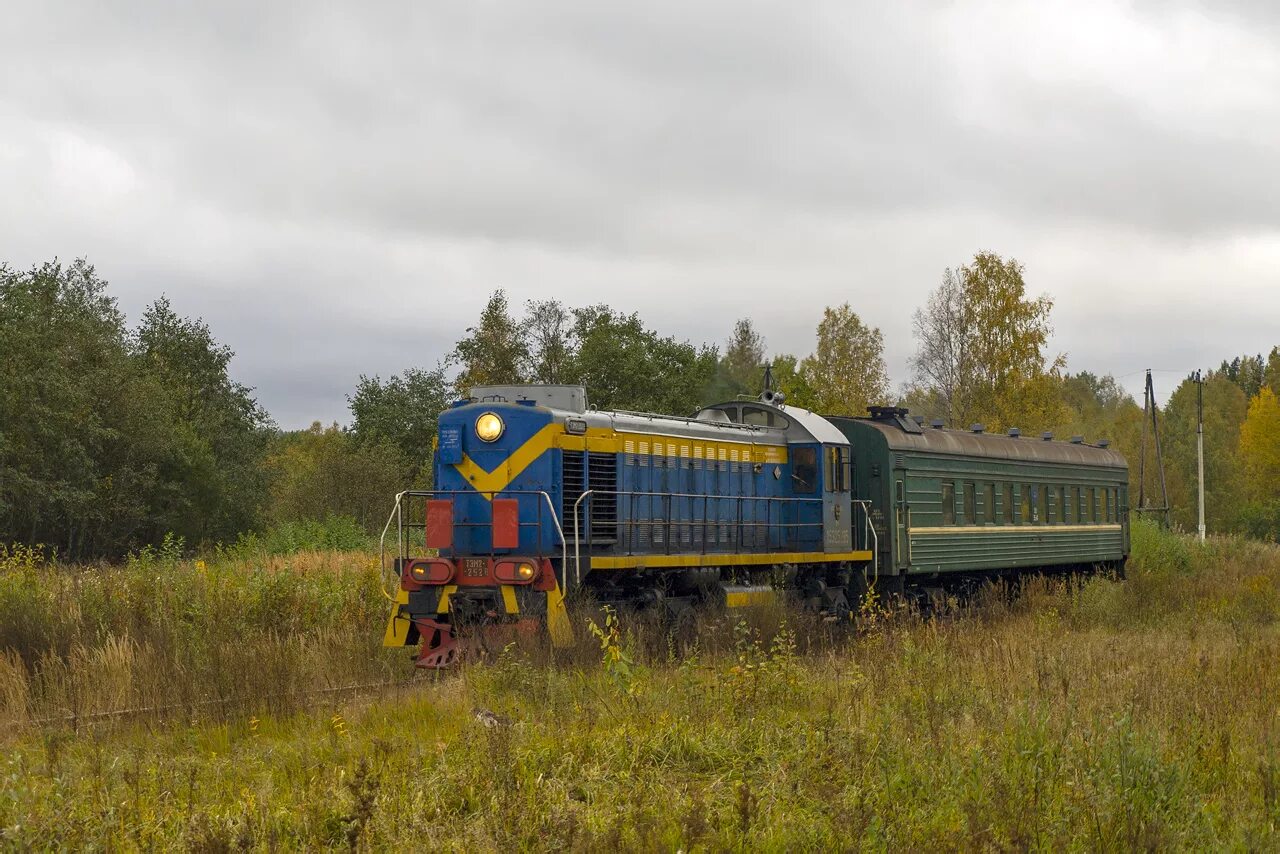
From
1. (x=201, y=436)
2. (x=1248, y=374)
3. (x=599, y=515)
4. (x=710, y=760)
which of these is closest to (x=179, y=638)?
(x=599, y=515)

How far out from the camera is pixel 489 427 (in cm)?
1454

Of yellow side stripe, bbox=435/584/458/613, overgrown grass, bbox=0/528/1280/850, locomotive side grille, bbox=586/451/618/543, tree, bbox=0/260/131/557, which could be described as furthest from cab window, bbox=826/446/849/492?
tree, bbox=0/260/131/557

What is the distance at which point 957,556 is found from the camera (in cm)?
2111

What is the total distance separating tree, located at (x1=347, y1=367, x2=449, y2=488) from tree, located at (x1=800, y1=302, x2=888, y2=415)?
16.6 m

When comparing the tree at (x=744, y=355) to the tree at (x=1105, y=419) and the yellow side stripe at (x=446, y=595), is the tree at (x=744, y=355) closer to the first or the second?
the tree at (x=1105, y=419)

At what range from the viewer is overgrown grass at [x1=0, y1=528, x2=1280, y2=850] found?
6.52 meters

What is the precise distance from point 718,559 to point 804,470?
3324 mm

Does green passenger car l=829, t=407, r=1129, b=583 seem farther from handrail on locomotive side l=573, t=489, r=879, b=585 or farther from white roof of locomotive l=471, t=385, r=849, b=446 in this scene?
white roof of locomotive l=471, t=385, r=849, b=446

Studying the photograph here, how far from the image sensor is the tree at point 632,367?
46594 mm

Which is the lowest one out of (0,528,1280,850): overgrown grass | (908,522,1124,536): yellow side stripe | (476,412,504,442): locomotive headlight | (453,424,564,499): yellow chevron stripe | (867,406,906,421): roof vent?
(0,528,1280,850): overgrown grass

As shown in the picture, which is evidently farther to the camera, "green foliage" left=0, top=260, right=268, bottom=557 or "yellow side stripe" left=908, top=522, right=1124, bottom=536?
"green foliage" left=0, top=260, right=268, bottom=557

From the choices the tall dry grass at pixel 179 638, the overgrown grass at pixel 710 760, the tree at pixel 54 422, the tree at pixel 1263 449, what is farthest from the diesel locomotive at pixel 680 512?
the tree at pixel 1263 449

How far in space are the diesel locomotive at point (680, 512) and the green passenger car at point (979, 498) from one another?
4cm

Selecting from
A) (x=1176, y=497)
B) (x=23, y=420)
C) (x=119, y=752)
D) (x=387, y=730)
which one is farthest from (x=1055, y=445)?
(x=1176, y=497)
